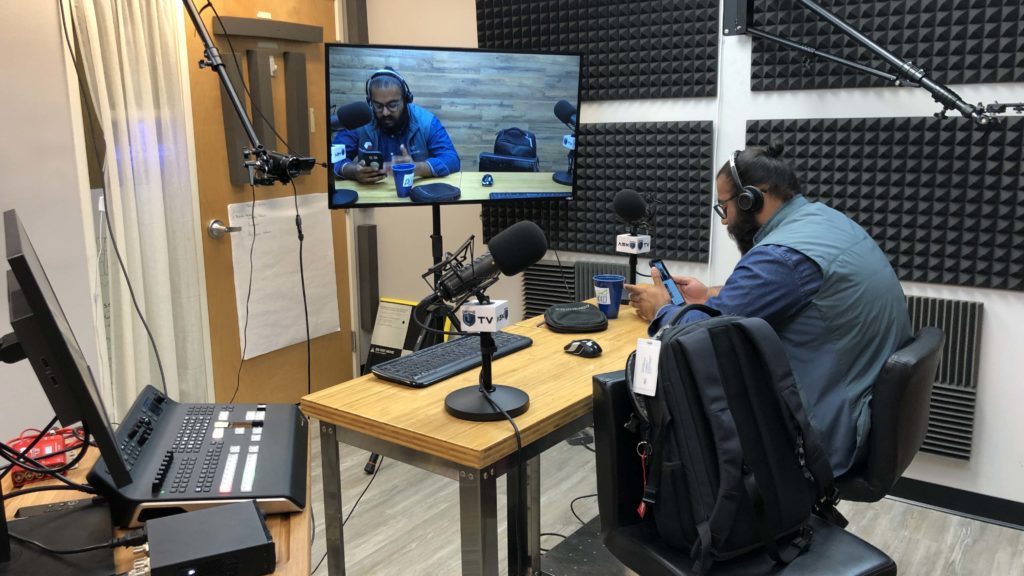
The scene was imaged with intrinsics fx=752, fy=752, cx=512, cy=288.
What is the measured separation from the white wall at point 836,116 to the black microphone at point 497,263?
6.58ft

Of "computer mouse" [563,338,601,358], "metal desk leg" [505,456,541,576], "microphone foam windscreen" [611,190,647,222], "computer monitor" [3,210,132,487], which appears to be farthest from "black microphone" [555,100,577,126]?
"computer monitor" [3,210,132,487]

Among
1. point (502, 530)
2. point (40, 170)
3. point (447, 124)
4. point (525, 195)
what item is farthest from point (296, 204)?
point (502, 530)

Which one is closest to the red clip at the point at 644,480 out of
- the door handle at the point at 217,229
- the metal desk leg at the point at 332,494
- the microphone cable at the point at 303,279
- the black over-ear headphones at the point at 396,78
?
the metal desk leg at the point at 332,494

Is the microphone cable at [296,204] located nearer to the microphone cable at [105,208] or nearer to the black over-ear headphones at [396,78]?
the black over-ear headphones at [396,78]

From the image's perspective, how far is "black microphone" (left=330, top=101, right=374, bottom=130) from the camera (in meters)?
3.00

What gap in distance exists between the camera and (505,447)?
61.7 inches

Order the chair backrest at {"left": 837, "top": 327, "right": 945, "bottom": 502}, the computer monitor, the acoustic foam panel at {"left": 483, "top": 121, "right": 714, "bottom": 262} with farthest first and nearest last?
the acoustic foam panel at {"left": 483, "top": 121, "right": 714, "bottom": 262} → the chair backrest at {"left": 837, "top": 327, "right": 945, "bottom": 502} → the computer monitor

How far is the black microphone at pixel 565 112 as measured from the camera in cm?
343

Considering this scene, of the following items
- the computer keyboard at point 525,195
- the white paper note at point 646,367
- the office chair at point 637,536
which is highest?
the computer keyboard at point 525,195

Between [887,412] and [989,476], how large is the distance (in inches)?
59.2

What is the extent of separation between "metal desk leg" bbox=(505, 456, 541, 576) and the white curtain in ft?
5.27

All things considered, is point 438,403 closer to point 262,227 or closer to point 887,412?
point 887,412

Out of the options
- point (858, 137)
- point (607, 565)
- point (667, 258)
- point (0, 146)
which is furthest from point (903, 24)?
point (0, 146)

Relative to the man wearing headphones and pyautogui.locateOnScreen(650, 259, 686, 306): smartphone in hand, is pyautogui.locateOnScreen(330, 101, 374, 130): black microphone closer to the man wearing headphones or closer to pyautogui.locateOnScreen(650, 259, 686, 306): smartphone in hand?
the man wearing headphones
